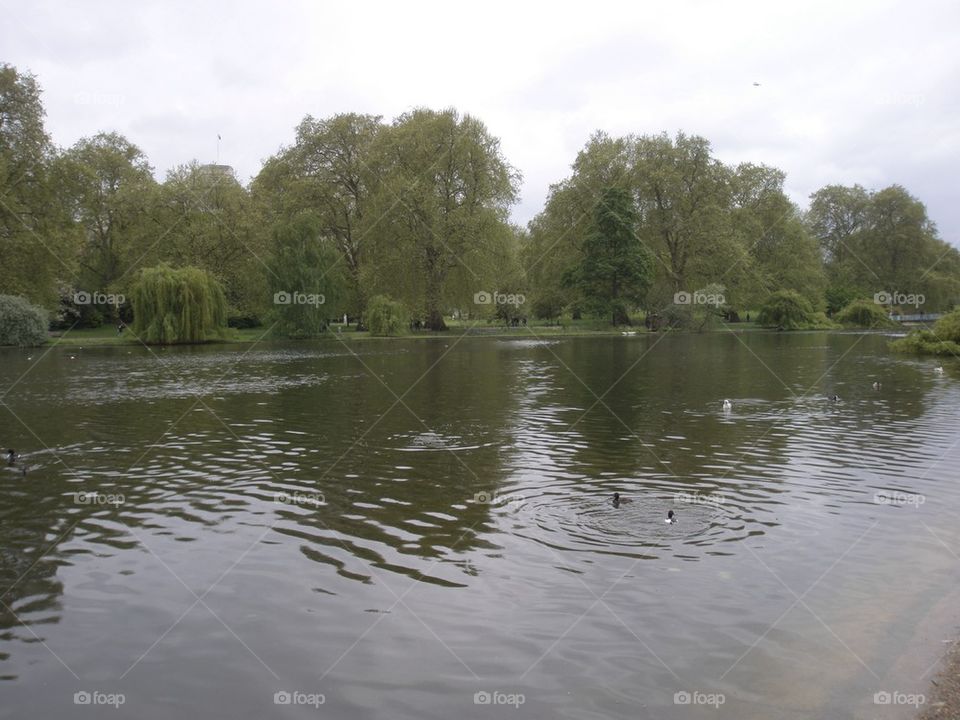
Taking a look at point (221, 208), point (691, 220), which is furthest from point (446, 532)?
point (691, 220)

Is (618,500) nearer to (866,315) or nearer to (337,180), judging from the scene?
(337,180)

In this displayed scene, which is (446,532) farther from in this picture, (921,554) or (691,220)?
(691,220)

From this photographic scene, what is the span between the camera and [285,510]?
37.2ft

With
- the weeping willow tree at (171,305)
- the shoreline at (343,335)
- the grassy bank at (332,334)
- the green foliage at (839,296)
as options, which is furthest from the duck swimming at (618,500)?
the green foliage at (839,296)

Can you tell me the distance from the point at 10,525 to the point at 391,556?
5.71 m

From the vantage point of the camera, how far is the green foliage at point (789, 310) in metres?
83.1

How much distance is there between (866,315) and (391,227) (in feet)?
178

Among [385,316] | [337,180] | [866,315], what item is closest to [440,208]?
[385,316]

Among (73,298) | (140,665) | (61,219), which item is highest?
(61,219)

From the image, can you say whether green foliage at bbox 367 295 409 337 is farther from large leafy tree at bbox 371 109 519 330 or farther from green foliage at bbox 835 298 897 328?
green foliage at bbox 835 298 897 328

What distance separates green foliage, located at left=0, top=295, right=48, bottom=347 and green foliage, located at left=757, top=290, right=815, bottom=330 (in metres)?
70.9

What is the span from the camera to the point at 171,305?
198ft

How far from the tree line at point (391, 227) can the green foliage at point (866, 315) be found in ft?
17.6

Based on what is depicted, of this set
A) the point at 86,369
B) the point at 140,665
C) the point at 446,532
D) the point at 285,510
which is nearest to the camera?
the point at 140,665
